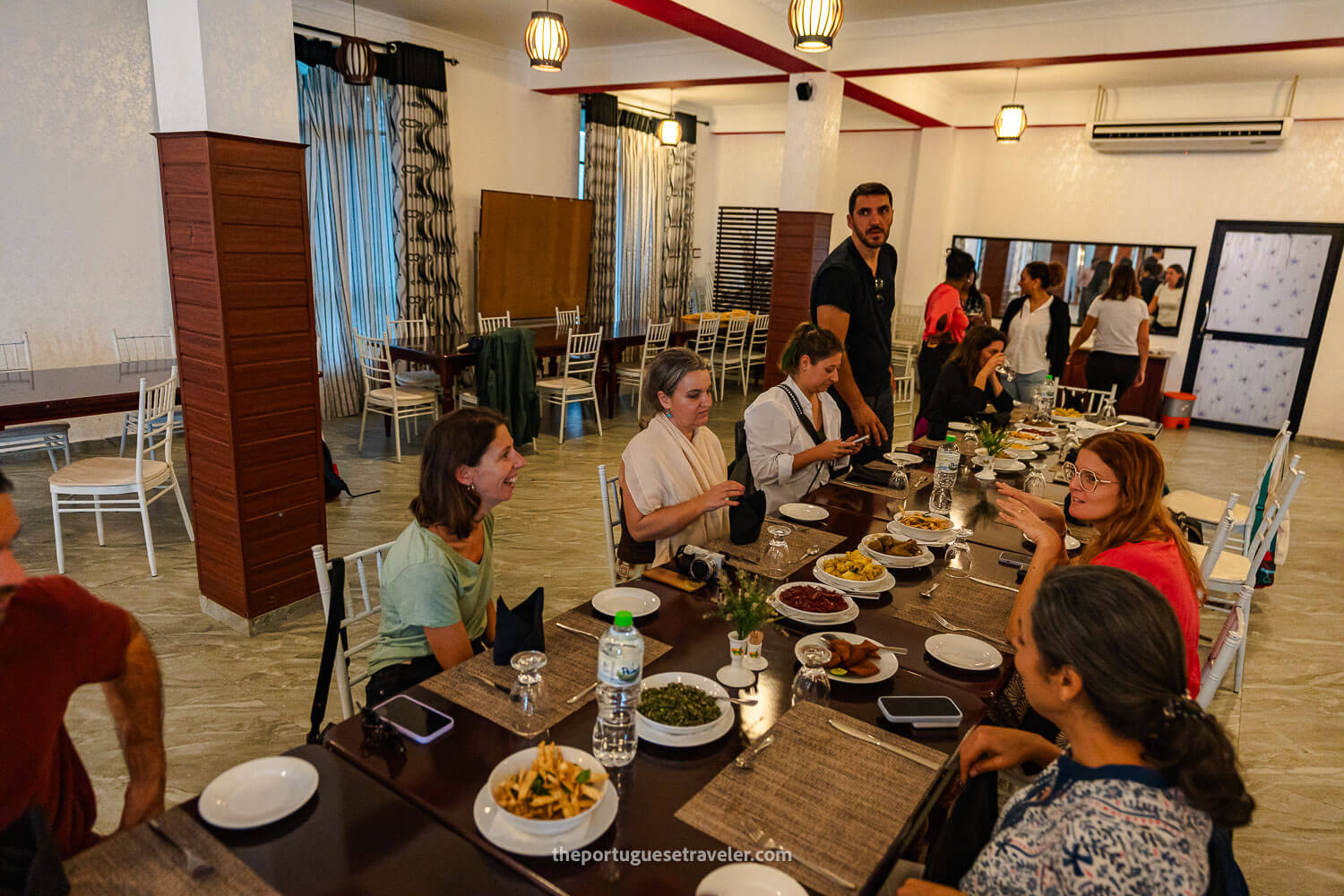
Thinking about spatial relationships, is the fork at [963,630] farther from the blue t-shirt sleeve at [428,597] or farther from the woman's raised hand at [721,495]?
the blue t-shirt sleeve at [428,597]

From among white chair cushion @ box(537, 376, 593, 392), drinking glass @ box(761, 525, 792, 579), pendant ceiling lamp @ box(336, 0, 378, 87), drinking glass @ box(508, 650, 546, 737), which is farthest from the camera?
white chair cushion @ box(537, 376, 593, 392)

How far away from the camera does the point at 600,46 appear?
24.6ft

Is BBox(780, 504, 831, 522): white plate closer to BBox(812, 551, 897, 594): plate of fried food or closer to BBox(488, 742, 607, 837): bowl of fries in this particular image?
BBox(812, 551, 897, 594): plate of fried food

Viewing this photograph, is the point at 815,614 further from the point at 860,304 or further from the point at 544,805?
the point at 860,304

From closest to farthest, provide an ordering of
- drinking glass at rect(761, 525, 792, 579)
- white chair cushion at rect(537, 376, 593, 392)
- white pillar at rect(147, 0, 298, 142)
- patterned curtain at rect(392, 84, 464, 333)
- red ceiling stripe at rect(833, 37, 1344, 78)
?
1. drinking glass at rect(761, 525, 792, 579)
2. white pillar at rect(147, 0, 298, 142)
3. red ceiling stripe at rect(833, 37, 1344, 78)
4. white chair cushion at rect(537, 376, 593, 392)
5. patterned curtain at rect(392, 84, 464, 333)

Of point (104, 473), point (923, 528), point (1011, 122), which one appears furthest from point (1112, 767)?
point (1011, 122)

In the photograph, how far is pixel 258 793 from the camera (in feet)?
4.14

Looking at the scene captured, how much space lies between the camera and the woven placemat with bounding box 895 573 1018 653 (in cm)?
196

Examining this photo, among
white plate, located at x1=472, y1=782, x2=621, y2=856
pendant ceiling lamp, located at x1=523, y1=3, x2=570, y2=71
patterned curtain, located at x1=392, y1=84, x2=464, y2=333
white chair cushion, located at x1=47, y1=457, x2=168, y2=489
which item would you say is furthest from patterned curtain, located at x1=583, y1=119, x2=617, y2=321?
white plate, located at x1=472, y1=782, x2=621, y2=856

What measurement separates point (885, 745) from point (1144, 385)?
27.1 ft

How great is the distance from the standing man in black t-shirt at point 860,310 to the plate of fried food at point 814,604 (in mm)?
1621

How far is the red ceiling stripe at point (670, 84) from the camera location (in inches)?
275

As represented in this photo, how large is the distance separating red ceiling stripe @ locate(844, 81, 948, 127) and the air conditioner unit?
1.68 metres

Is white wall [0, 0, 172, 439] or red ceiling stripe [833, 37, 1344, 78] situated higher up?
red ceiling stripe [833, 37, 1344, 78]
